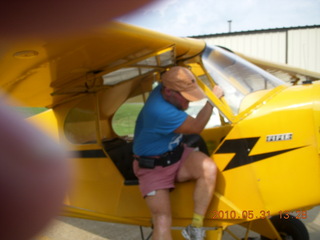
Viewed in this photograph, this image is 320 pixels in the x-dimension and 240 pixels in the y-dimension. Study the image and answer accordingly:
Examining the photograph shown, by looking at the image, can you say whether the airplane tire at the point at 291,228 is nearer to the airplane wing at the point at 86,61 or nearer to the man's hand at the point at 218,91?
the man's hand at the point at 218,91

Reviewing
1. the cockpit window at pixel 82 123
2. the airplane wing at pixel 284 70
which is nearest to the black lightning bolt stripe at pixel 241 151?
the cockpit window at pixel 82 123

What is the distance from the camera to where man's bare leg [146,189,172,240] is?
238 cm

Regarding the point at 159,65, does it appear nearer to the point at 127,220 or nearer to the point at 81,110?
the point at 81,110

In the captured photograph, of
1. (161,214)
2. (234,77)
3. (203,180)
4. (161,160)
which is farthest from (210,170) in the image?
(234,77)

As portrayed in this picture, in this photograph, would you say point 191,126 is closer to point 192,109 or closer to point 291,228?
point 192,109

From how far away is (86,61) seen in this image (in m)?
2.45

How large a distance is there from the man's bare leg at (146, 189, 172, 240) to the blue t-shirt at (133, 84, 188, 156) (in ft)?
1.20

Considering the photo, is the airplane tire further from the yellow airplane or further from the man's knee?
the man's knee

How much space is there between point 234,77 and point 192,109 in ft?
2.29

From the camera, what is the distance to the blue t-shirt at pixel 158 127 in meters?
2.37

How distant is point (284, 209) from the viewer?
90.1 inches

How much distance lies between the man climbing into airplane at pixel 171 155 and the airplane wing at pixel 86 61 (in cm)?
31

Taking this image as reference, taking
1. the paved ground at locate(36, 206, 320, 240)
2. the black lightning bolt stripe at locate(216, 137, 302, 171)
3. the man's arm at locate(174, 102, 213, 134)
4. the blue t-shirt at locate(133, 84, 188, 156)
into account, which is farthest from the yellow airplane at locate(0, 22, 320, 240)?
the paved ground at locate(36, 206, 320, 240)

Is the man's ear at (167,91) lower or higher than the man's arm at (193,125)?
higher
